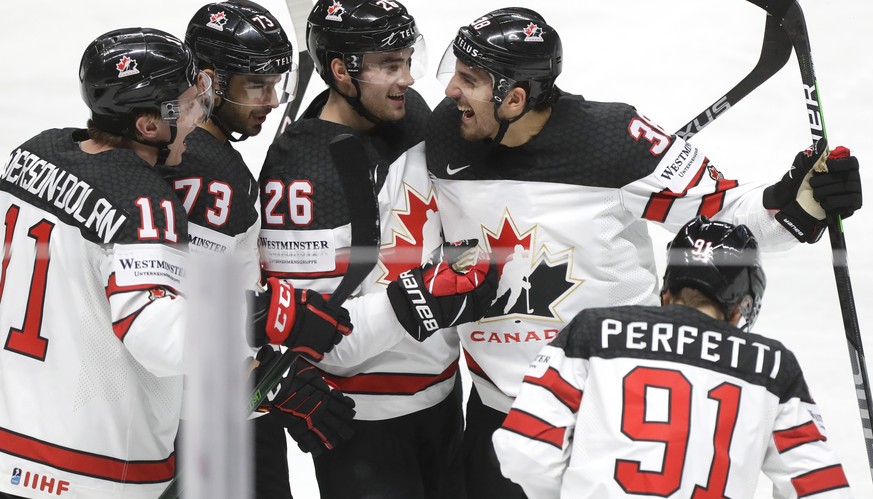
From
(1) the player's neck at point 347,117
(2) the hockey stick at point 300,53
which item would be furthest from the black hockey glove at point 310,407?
(2) the hockey stick at point 300,53

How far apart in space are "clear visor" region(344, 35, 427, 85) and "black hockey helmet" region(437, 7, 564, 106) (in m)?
0.23

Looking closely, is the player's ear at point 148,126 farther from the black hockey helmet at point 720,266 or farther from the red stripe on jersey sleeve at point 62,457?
the black hockey helmet at point 720,266

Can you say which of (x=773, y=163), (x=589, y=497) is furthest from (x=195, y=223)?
(x=773, y=163)

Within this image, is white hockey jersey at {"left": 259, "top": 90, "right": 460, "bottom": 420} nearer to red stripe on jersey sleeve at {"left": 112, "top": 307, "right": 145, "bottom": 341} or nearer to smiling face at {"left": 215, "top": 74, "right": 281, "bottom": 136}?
smiling face at {"left": 215, "top": 74, "right": 281, "bottom": 136}

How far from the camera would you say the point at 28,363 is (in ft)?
7.72

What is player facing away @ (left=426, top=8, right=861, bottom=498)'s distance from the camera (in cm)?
266

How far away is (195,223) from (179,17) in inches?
120

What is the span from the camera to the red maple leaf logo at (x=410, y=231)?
2.76m

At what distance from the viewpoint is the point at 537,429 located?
207 centimetres

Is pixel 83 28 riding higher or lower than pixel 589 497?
lower

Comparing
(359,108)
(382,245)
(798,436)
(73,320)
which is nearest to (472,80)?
(359,108)


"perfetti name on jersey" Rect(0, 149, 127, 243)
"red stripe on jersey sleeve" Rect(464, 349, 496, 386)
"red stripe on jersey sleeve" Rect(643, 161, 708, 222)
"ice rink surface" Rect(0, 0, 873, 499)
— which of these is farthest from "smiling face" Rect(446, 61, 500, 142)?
"ice rink surface" Rect(0, 0, 873, 499)

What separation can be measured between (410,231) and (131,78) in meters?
0.70

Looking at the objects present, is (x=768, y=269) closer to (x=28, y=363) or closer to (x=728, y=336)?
(x=728, y=336)
